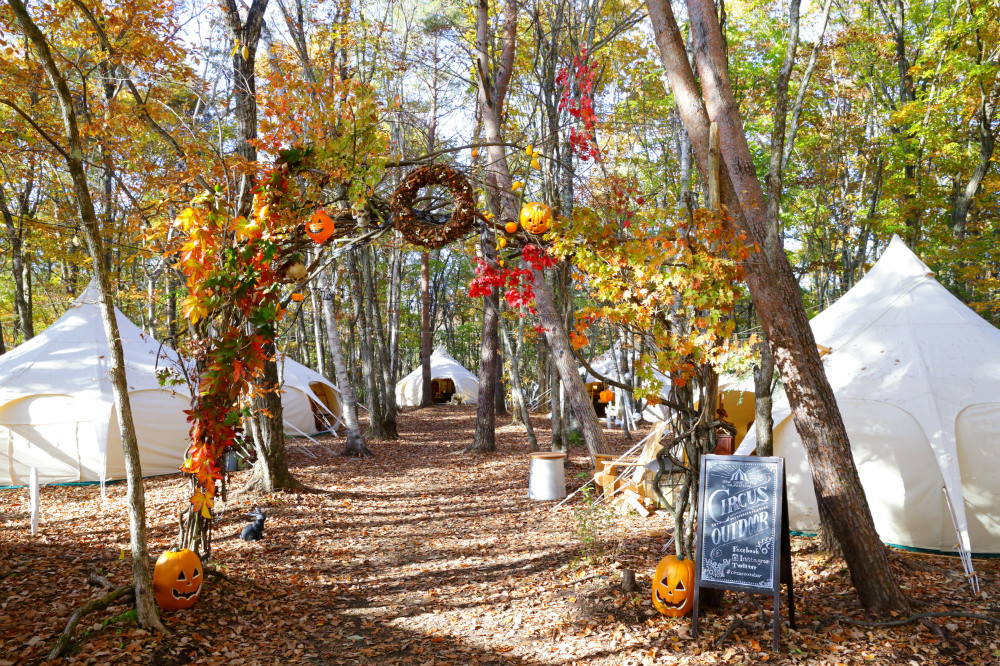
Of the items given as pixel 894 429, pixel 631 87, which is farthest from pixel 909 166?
pixel 894 429

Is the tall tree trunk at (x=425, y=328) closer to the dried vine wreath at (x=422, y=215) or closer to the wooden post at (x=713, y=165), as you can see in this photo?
the dried vine wreath at (x=422, y=215)

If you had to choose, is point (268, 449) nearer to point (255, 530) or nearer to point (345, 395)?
point (255, 530)

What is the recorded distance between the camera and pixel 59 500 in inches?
324

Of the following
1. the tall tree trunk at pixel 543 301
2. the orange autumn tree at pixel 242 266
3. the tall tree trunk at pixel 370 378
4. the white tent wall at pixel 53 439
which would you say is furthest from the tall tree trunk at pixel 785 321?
the tall tree trunk at pixel 370 378

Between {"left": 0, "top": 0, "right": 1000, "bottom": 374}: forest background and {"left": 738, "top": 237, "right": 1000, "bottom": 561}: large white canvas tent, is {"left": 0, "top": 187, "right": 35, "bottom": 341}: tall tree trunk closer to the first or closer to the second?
{"left": 0, "top": 0, "right": 1000, "bottom": 374}: forest background

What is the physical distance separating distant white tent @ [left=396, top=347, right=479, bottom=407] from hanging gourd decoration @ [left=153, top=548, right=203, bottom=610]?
20.9 meters

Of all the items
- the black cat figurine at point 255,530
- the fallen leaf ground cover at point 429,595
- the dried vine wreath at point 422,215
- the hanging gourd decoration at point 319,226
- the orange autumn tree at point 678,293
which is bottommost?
the fallen leaf ground cover at point 429,595

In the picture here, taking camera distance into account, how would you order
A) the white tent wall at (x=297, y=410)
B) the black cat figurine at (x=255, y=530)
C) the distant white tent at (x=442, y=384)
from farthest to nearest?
the distant white tent at (x=442, y=384) → the white tent wall at (x=297, y=410) → the black cat figurine at (x=255, y=530)

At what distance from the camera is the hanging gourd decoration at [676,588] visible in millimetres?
4160

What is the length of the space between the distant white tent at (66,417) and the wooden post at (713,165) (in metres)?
8.04

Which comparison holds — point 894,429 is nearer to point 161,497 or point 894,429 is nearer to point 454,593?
point 454,593

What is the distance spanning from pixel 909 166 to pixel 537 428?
10.3 meters

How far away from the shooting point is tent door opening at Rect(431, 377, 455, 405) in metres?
27.9

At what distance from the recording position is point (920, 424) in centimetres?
578
